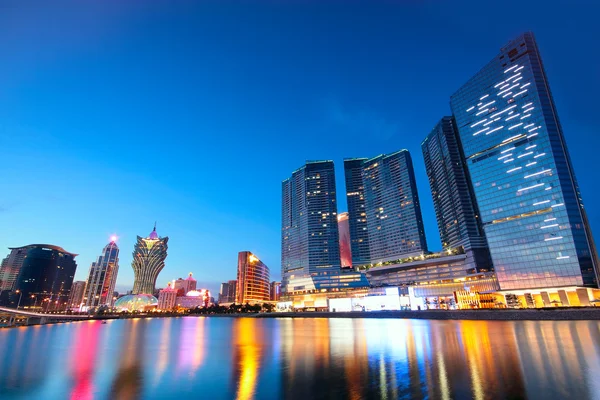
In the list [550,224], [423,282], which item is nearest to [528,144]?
[550,224]

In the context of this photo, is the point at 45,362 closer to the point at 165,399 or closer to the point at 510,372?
the point at 165,399

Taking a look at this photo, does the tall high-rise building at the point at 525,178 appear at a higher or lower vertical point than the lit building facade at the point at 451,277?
higher

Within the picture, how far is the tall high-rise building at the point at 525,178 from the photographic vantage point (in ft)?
374

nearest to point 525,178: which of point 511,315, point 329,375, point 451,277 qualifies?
point 511,315

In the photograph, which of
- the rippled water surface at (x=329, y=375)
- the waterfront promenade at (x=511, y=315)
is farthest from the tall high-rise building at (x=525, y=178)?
the rippled water surface at (x=329, y=375)

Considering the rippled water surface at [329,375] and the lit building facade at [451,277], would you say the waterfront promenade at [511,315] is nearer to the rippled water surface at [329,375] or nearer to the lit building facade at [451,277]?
the lit building facade at [451,277]

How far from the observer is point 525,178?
408ft

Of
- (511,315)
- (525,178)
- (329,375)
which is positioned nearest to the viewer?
(329,375)

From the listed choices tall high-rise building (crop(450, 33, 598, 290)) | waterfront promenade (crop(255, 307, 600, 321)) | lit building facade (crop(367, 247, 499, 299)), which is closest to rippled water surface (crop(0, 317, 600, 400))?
waterfront promenade (crop(255, 307, 600, 321))

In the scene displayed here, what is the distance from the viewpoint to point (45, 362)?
31703 millimetres

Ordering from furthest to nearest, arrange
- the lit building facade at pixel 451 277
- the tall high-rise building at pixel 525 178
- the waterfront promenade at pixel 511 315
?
the lit building facade at pixel 451 277
the tall high-rise building at pixel 525 178
the waterfront promenade at pixel 511 315

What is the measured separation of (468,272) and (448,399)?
18533 centimetres

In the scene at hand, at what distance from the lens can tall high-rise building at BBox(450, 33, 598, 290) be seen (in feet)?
374

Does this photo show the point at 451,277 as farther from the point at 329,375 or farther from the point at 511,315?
the point at 329,375
